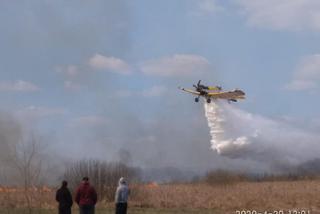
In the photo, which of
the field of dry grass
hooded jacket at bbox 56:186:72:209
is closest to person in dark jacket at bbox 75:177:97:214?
hooded jacket at bbox 56:186:72:209

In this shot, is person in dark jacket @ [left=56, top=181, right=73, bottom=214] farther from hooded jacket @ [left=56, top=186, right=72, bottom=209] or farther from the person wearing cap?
the person wearing cap

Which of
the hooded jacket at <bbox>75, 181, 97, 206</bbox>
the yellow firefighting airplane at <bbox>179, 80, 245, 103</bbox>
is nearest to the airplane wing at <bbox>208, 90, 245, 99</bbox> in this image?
the yellow firefighting airplane at <bbox>179, 80, 245, 103</bbox>

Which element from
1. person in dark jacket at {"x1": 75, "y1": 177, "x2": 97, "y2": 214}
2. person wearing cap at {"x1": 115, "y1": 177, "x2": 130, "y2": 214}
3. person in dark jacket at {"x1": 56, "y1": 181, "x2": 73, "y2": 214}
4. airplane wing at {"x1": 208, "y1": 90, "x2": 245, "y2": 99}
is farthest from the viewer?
airplane wing at {"x1": 208, "y1": 90, "x2": 245, "y2": 99}

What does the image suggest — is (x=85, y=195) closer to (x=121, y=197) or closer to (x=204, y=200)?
(x=121, y=197)

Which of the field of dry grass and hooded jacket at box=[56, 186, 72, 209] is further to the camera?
the field of dry grass

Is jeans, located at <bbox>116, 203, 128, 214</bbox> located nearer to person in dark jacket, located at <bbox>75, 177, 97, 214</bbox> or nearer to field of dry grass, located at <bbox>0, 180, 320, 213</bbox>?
person in dark jacket, located at <bbox>75, 177, 97, 214</bbox>

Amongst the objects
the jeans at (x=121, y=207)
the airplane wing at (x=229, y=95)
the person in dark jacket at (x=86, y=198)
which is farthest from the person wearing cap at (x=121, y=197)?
the airplane wing at (x=229, y=95)

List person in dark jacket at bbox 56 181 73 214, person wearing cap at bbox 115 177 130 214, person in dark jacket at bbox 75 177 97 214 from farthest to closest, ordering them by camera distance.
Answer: person wearing cap at bbox 115 177 130 214
person in dark jacket at bbox 56 181 73 214
person in dark jacket at bbox 75 177 97 214

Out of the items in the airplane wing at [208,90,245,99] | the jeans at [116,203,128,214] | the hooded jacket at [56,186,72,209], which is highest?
the airplane wing at [208,90,245,99]

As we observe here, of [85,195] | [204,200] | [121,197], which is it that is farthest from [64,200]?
[204,200]

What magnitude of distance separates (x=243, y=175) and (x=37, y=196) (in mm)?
31406

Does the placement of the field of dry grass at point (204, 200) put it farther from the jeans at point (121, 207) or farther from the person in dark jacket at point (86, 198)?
the person in dark jacket at point (86, 198)

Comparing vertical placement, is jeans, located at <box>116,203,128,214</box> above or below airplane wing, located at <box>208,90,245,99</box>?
below

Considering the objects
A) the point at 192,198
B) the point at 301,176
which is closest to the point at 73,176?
the point at 192,198
